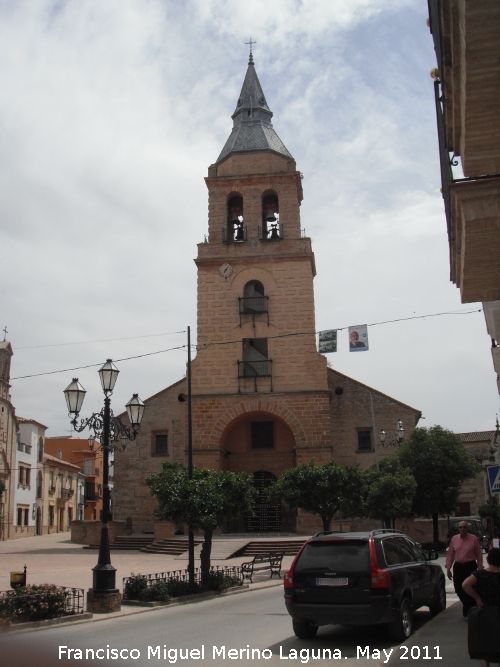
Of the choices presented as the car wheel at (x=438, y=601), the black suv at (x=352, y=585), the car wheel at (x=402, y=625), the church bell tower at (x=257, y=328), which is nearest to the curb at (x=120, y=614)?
the black suv at (x=352, y=585)

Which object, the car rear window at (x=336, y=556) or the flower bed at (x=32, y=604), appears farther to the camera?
the flower bed at (x=32, y=604)

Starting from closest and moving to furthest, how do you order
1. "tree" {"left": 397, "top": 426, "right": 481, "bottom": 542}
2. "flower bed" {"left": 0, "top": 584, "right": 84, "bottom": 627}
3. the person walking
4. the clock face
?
the person walking
"flower bed" {"left": 0, "top": 584, "right": 84, "bottom": 627}
"tree" {"left": 397, "top": 426, "right": 481, "bottom": 542}
the clock face

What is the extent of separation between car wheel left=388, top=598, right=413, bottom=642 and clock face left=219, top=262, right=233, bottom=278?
26.9 metres

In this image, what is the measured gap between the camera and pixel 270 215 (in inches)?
1421

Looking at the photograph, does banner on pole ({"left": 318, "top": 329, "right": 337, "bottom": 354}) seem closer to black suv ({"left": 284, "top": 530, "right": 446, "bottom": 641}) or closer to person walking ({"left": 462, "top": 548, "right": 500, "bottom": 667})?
black suv ({"left": 284, "top": 530, "right": 446, "bottom": 641})

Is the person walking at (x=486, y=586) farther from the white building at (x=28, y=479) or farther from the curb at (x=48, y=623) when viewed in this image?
the white building at (x=28, y=479)

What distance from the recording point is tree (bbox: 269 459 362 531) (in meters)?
22.6

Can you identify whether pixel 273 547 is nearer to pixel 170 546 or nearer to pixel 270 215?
pixel 170 546

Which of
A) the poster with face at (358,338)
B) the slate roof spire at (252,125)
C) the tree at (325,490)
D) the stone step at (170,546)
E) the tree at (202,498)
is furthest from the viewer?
the slate roof spire at (252,125)

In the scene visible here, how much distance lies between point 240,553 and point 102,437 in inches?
566

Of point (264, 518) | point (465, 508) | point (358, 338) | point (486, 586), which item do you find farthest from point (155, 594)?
point (465, 508)

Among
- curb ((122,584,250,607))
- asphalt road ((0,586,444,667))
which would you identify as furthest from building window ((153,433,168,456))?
asphalt road ((0,586,444,667))

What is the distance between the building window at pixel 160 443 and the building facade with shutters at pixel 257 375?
54mm

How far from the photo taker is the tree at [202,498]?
638 inches
